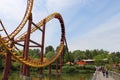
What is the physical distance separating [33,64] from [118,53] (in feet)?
291

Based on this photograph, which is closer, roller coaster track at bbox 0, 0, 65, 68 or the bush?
roller coaster track at bbox 0, 0, 65, 68

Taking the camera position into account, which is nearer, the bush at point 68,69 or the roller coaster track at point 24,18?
the roller coaster track at point 24,18

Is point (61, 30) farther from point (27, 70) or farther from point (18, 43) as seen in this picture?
point (27, 70)

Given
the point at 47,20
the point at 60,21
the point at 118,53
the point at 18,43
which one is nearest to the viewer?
the point at 18,43

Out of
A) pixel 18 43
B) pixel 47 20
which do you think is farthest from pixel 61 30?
pixel 18 43

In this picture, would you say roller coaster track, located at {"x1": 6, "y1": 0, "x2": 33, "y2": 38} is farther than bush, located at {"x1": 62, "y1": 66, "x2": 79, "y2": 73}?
No

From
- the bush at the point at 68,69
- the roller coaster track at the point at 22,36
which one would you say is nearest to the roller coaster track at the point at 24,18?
the roller coaster track at the point at 22,36

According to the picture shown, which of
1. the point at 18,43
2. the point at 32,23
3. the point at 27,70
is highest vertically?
the point at 32,23

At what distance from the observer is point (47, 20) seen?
26.5m

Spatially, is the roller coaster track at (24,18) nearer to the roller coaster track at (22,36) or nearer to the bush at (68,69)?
the roller coaster track at (22,36)

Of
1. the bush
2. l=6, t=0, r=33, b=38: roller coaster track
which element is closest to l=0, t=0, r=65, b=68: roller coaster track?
l=6, t=0, r=33, b=38: roller coaster track

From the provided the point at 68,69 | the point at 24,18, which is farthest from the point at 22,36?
the point at 68,69

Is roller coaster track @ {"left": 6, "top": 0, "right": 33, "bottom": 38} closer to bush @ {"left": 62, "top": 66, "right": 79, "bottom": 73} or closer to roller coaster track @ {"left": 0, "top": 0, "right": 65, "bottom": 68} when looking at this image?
roller coaster track @ {"left": 0, "top": 0, "right": 65, "bottom": 68}

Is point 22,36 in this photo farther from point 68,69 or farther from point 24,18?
point 68,69
